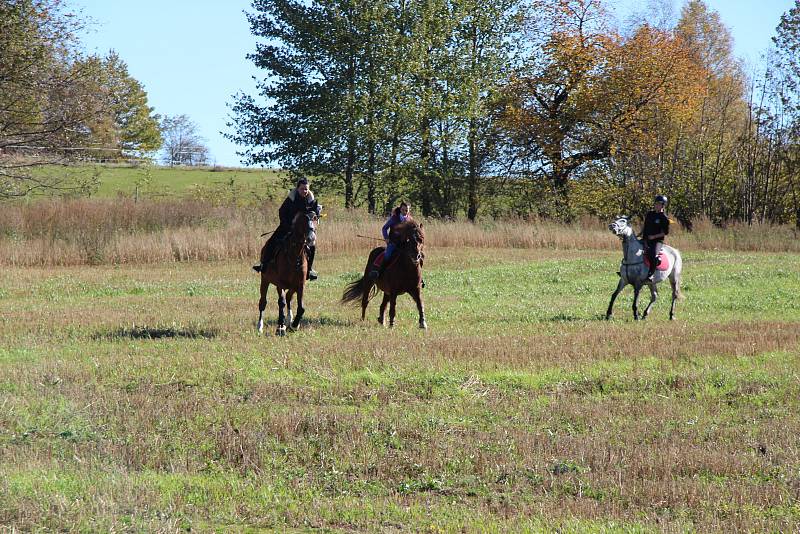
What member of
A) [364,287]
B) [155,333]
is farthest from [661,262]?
[155,333]

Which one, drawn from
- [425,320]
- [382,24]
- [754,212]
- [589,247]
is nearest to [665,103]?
[754,212]

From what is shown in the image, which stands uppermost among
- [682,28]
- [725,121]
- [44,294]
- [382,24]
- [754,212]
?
[682,28]

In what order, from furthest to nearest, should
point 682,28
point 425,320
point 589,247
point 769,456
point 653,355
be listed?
point 682,28 < point 589,247 < point 425,320 < point 653,355 < point 769,456

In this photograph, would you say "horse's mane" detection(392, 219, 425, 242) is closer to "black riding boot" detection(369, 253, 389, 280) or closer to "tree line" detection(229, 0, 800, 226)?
"black riding boot" detection(369, 253, 389, 280)

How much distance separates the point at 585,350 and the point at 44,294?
47.1 ft

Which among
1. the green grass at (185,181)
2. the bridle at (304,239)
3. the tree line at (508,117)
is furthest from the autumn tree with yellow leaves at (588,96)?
the bridle at (304,239)

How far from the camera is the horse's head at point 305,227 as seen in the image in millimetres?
15617

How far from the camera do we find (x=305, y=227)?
51.5ft

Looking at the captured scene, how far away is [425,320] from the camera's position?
1756 centimetres

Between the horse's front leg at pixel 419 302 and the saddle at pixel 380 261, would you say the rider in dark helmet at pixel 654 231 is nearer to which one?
the horse's front leg at pixel 419 302

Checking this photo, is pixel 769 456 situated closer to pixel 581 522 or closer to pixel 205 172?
pixel 581 522

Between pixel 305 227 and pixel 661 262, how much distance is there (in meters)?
7.70

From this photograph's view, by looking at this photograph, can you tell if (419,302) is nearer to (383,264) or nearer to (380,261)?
(383,264)

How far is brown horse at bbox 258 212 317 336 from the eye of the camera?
51.6 ft
